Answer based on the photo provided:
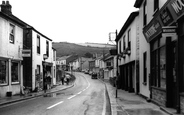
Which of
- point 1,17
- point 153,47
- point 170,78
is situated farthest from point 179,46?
point 1,17

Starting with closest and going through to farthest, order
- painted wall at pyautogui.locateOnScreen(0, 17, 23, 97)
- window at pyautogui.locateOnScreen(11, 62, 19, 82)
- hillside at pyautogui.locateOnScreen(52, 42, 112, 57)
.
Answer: painted wall at pyautogui.locateOnScreen(0, 17, 23, 97) → window at pyautogui.locateOnScreen(11, 62, 19, 82) → hillside at pyautogui.locateOnScreen(52, 42, 112, 57)

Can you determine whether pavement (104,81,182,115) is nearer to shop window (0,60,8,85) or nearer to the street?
the street

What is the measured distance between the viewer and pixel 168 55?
10438mm

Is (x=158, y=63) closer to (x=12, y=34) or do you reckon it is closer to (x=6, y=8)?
(x=12, y=34)

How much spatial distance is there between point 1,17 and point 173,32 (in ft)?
43.1

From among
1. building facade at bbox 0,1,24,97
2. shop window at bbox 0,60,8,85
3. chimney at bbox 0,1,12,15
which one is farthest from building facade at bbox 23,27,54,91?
shop window at bbox 0,60,8,85

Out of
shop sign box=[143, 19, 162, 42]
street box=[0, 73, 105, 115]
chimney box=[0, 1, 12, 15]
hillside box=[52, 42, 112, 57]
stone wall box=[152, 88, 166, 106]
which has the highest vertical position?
hillside box=[52, 42, 112, 57]

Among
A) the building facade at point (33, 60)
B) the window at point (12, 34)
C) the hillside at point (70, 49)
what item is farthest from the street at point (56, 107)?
the hillside at point (70, 49)

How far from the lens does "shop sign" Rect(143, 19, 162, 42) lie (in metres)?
11.0

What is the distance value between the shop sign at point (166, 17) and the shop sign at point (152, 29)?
0.68m

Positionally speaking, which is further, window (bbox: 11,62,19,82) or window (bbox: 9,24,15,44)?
window (bbox: 11,62,19,82)

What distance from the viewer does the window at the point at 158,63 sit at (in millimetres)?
11195

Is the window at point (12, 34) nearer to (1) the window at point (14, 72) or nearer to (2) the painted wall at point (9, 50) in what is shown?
(2) the painted wall at point (9, 50)

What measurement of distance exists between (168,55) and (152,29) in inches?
83.8
